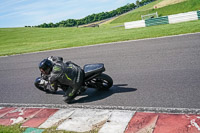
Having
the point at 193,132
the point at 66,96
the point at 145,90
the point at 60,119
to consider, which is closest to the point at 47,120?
the point at 60,119

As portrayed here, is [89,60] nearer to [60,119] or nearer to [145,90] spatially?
[145,90]

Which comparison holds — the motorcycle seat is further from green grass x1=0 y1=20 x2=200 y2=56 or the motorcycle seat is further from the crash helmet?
green grass x1=0 y1=20 x2=200 y2=56

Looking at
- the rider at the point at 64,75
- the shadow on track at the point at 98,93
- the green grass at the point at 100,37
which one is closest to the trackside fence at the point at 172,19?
the green grass at the point at 100,37

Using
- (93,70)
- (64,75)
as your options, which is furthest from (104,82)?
(64,75)

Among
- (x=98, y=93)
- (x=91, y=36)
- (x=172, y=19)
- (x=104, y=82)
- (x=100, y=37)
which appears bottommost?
(x=98, y=93)

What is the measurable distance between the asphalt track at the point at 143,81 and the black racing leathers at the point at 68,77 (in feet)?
1.33

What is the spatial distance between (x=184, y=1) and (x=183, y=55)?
5360cm

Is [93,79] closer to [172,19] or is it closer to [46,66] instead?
[46,66]

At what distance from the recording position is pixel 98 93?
21.4 ft

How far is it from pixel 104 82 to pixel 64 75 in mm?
1274

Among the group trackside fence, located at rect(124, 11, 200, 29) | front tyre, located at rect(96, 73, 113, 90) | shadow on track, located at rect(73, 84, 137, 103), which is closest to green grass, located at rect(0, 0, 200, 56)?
trackside fence, located at rect(124, 11, 200, 29)

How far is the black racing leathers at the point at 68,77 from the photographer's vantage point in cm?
577

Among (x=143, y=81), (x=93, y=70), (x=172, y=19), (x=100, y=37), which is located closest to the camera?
(x=93, y=70)

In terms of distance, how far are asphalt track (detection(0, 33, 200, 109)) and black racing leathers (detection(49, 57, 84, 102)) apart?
404mm
